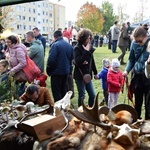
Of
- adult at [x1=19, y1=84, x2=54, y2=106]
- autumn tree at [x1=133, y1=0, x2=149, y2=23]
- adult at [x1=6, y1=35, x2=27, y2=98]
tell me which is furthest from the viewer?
autumn tree at [x1=133, y1=0, x2=149, y2=23]

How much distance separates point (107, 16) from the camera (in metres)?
56.1

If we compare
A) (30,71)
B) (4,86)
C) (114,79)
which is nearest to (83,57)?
(114,79)

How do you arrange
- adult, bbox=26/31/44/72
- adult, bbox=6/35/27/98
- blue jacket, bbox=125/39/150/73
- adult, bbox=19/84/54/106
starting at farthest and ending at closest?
adult, bbox=26/31/44/72 → adult, bbox=6/35/27/98 → blue jacket, bbox=125/39/150/73 → adult, bbox=19/84/54/106

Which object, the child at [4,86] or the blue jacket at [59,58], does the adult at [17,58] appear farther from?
the blue jacket at [59,58]

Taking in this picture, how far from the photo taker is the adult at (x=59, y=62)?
5.04m

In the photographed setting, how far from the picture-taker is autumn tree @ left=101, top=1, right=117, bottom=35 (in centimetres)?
5584

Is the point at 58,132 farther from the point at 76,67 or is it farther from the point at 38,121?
the point at 76,67

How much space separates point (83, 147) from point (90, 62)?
3.46 meters

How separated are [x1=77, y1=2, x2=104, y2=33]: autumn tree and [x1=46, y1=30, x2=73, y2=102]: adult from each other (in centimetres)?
4590

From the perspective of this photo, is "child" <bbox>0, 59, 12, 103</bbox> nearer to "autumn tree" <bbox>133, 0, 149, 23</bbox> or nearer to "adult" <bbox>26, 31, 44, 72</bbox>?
"adult" <bbox>26, 31, 44, 72</bbox>

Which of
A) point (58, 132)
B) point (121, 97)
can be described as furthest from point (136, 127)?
point (121, 97)

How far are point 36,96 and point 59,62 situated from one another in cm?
117

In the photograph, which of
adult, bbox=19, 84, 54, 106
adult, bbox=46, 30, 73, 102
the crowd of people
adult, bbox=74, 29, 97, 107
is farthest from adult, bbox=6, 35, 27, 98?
adult, bbox=19, 84, 54, 106

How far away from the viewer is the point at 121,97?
21.5ft
